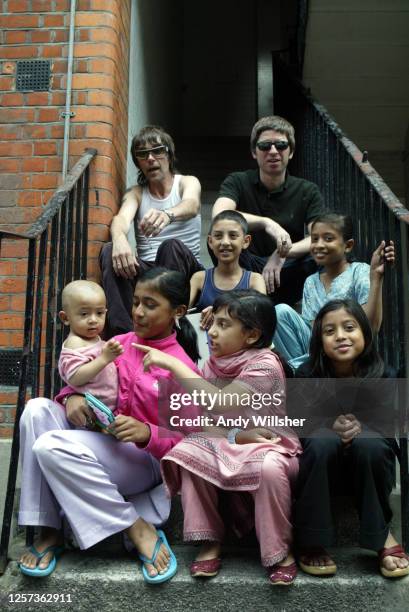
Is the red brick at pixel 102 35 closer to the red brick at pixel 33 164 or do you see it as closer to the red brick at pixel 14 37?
the red brick at pixel 14 37

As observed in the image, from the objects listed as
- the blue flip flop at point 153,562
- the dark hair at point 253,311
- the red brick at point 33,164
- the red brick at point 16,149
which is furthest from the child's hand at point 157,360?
the red brick at point 16,149

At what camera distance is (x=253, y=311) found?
250 cm

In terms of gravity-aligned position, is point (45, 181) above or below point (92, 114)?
below

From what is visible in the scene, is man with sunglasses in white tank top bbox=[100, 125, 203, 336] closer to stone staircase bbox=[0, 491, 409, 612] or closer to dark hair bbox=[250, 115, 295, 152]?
dark hair bbox=[250, 115, 295, 152]

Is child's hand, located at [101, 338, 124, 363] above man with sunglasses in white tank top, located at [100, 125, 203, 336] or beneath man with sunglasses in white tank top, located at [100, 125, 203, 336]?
beneath

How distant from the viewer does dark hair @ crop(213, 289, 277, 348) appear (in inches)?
98.3

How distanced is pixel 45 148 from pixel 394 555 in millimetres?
2723

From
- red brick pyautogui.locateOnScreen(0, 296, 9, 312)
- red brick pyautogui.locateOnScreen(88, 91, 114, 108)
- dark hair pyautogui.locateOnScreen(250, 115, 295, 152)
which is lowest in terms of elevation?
red brick pyautogui.locateOnScreen(0, 296, 9, 312)

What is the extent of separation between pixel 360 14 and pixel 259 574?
4856 millimetres

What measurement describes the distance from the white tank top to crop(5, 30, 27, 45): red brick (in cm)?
109

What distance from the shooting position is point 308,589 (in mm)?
2184

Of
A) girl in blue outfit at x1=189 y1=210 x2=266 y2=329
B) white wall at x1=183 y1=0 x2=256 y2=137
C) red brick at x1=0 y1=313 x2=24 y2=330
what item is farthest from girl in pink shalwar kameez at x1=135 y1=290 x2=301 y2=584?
white wall at x1=183 y1=0 x2=256 y2=137

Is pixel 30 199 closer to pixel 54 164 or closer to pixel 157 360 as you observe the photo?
pixel 54 164

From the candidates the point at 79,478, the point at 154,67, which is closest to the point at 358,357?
the point at 79,478
